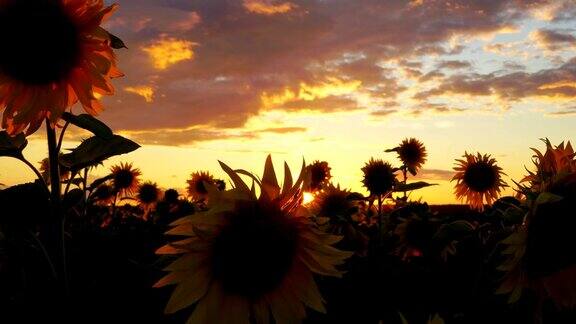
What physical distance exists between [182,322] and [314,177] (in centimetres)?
531

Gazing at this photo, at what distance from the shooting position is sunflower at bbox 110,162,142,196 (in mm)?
11584

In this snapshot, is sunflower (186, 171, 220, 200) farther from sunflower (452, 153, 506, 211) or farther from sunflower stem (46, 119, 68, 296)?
sunflower stem (46, 119, 68, 296)

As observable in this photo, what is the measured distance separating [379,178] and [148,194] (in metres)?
6.75

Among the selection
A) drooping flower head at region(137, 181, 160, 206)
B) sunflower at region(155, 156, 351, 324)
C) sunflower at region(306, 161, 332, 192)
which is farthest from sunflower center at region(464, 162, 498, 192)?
drooping flower head at region(137, 181, 160, 206)

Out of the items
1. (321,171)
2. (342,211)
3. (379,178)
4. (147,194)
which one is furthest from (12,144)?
(147,194)

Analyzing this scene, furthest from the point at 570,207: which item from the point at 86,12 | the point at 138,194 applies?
the point at 138,194

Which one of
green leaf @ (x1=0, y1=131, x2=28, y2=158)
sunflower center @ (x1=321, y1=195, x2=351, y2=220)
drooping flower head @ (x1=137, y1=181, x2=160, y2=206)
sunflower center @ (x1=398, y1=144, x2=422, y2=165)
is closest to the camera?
green leaf @ (x1=0, y1=131, x2=28, y2=158)

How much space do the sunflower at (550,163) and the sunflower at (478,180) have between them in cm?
485

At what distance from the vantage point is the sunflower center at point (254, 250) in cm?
230

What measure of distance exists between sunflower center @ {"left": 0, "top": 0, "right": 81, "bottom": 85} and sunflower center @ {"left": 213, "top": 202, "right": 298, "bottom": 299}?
4.48 feet

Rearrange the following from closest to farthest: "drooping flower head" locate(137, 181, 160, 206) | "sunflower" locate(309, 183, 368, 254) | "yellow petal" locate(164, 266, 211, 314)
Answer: "yellow petal" locate(164, 266, 211, 314) → "sunflower" locate(309, 183, 368, 254) → "drooping flower head" locate(137, 181, 160, 206)

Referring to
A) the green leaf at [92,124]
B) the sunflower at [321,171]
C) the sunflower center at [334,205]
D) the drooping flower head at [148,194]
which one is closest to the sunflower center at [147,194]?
the drooping flower head at [148,194]

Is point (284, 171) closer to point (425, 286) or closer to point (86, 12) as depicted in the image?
point (86, 12)

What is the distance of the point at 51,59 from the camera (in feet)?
9.92
